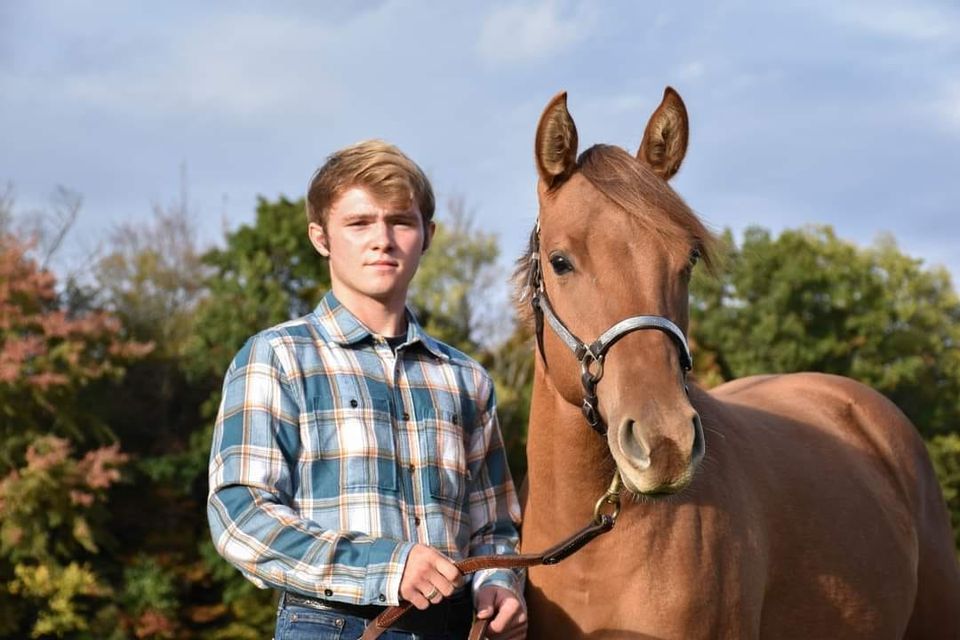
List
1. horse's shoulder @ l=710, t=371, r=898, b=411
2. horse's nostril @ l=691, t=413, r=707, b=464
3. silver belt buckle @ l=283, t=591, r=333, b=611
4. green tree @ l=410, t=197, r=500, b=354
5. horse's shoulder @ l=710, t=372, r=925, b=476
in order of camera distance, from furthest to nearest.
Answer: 1. green tree @ l=410, t=197, r=500, b=354
2. horse's shoulder @ l=710, t=371, r=898, b=411
3. horse's shoulder @ l=710, t=372, r=925, b=476
4. silver belt buckle @ l=283, t=591, r=333, b=611
5. horse's nostril @ l=691, t=413, r=707, b=464

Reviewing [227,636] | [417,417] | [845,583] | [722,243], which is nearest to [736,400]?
[845,583]

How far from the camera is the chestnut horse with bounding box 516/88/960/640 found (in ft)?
8.69

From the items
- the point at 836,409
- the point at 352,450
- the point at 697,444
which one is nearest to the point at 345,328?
the point at 352,450

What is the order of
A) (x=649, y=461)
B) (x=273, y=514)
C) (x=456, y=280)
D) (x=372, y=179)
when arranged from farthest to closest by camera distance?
(x=456, y=280), (x=372, y=179), (x=273, y=514), (x=649, y=461)

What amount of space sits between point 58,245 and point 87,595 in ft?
21.3

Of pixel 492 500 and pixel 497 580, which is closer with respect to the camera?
pixel 497 580

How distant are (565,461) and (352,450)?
666mm

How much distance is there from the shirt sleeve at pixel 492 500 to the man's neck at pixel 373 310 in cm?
40

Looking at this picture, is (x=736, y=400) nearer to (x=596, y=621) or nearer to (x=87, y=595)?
(x=596, y=621)

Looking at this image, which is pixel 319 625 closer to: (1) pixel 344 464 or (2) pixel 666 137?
(1) pixel 344 464

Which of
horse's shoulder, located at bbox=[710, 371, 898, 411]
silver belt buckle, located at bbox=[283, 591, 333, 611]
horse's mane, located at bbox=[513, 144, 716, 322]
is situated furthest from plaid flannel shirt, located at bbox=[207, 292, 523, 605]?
horse's shoulder, located at bbox=[710, 371, 898, 411]

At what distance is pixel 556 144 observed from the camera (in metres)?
3.08

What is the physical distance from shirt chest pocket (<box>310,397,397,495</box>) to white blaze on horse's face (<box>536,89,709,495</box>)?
0.55 metres

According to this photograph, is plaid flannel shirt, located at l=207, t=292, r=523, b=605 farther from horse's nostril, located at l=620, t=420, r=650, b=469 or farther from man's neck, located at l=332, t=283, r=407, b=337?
horse's nostril, located at l=620, t=420, r=650, b=469
